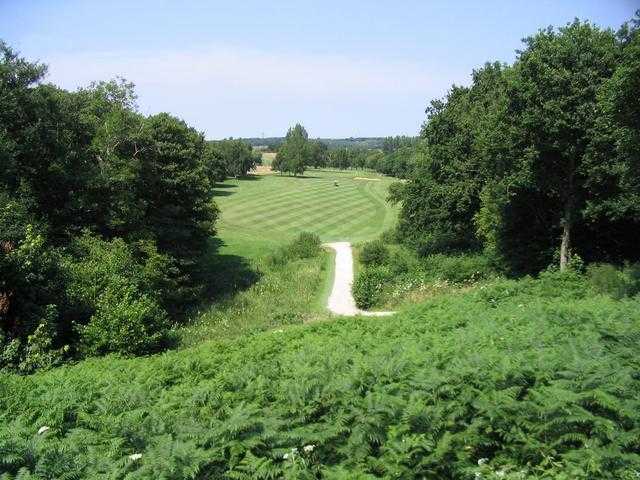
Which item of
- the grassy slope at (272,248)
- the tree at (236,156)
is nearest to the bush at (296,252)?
the grassy slope at (272,248)

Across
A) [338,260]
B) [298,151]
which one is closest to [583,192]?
[338,260]

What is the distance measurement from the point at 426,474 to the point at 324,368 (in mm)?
2982

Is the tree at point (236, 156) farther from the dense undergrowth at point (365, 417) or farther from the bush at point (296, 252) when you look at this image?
the dense undergrowth at point (365, 417)

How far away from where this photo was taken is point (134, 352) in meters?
18.1

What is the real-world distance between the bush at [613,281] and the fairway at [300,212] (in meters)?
32.7

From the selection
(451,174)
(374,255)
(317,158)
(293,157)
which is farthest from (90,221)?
(317,158)

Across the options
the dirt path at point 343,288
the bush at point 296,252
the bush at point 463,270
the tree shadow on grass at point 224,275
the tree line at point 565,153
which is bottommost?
the tree shadow on grass at point 224,275

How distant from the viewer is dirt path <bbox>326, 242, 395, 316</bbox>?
87.0 feet

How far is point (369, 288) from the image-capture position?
27906mm

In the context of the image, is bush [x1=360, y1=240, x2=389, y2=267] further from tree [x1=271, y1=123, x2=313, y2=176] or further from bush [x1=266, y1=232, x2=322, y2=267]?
tree [x1=271, y1=123, x2=313, y2=176]

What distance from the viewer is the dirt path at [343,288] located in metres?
26.5

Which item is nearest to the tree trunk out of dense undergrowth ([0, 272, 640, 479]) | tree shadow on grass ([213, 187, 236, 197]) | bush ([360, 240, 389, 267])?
bush ([360, 240, 389, 267])

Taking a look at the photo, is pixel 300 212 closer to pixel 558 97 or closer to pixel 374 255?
pixel 374 255

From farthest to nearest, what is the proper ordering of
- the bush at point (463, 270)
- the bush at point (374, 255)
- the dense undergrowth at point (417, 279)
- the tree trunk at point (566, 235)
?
the bush at point (374, 255) < the bush at point (463, 270) < the dense undergrowth at point (417, 279) < the tree trunk at point (566, 235)
